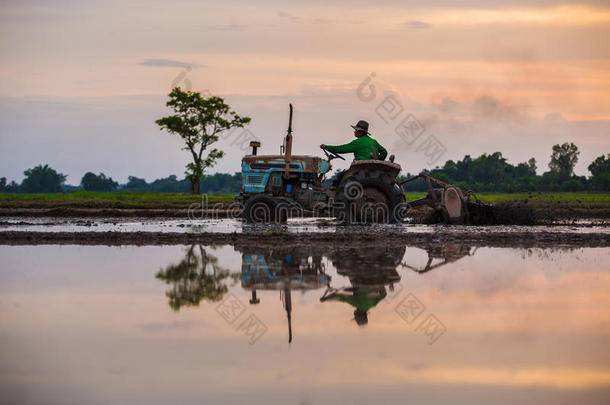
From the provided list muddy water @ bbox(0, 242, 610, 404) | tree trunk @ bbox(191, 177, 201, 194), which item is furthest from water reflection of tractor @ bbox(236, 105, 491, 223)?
tree trunk @ bbox(191, 177, 201, 194)

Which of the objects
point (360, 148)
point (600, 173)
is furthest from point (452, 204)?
point (600, 173)

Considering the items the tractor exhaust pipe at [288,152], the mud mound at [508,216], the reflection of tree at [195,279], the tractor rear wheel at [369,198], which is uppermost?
the tractor exhaust pipe at [288,152]

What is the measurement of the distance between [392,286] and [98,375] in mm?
3844

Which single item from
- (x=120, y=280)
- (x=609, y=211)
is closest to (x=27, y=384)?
(x=120, y=280)

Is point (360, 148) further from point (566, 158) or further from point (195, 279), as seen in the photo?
point (566, 158)

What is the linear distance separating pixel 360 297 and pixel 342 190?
9964 mm

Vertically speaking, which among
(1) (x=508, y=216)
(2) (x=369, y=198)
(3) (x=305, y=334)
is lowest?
(3) (x=305, y=334)

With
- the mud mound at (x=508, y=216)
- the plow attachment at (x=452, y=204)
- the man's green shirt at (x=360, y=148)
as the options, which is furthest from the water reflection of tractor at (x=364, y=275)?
the mud mound at (x=508, y=216)

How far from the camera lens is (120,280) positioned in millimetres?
8562

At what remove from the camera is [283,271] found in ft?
30.4

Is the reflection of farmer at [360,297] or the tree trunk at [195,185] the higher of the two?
the tree trunk at [195,185]

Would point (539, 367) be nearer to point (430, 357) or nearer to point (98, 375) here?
point (430, 357)

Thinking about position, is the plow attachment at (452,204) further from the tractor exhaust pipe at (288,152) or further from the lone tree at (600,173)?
the lone tree at (600,173)

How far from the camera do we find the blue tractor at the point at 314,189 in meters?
17.1
